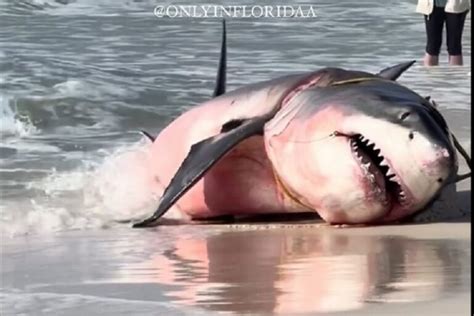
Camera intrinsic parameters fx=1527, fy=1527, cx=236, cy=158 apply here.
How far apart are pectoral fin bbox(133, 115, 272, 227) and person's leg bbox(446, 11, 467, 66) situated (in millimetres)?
8599

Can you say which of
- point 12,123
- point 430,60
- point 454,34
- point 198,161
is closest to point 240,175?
point 198,161

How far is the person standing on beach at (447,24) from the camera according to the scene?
1495 cm

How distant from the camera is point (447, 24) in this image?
15188mm

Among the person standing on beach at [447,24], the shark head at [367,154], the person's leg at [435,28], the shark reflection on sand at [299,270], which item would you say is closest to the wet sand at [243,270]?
the shark reflection on sand at [299,270]

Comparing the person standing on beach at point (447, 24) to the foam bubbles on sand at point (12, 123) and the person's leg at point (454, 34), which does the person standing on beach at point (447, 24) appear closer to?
the person's leg at point (454, 34)

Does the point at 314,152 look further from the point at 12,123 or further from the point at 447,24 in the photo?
the point at 447,24

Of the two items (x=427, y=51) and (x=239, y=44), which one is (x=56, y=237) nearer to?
(x=427, y=51)

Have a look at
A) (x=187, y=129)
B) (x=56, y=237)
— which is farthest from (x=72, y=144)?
(x=56, y=237)

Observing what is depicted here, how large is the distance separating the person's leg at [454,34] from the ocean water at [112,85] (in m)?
0.17

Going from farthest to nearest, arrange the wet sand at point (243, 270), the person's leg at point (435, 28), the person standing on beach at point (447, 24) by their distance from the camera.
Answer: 1. the person's leg at point (435, 28)
2. the person standing on beach at point (447, 24)
3. the wet sand at point (243, 270)

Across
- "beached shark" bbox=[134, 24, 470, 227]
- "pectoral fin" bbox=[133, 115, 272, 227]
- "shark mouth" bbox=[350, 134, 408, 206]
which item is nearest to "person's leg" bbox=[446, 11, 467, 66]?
"beached shark" bbox=[134, 24, 470, 227]

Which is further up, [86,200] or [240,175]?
[240,175]

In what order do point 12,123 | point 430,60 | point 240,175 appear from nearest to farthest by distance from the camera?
point 240,175
point 12,123
point 430,60

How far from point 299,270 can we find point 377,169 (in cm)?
99
